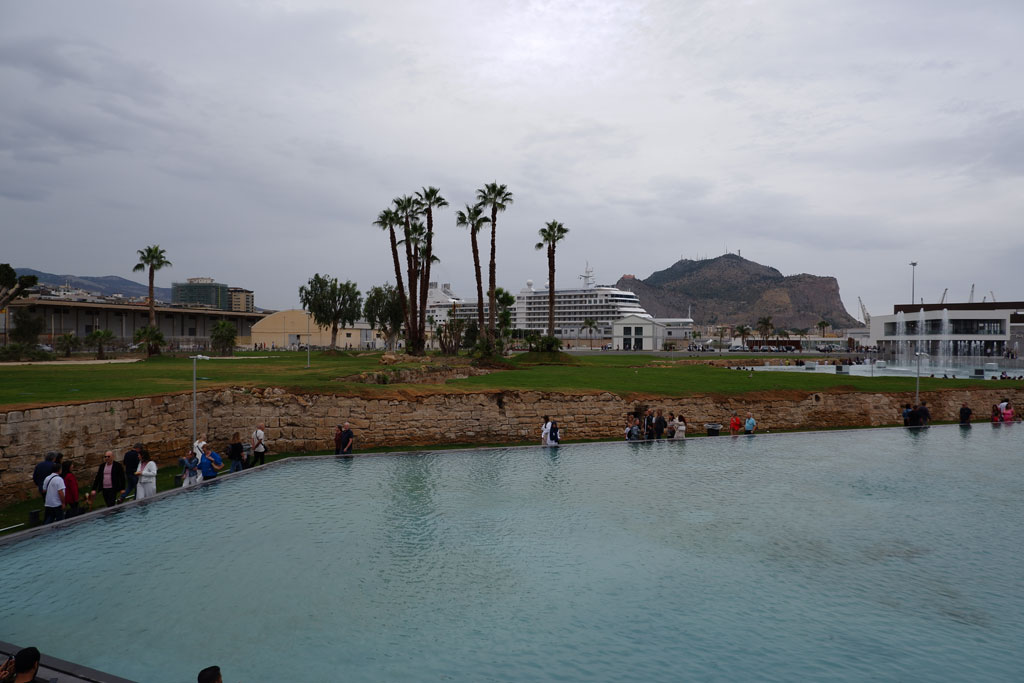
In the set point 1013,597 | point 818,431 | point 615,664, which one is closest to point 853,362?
point 818,431

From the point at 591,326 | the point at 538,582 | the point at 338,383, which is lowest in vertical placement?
the point at 538,582

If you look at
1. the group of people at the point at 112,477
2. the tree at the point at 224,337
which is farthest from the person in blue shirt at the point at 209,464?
the tree at the point at 224,337

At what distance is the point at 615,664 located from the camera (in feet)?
23.7

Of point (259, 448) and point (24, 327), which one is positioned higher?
point (24, 327)

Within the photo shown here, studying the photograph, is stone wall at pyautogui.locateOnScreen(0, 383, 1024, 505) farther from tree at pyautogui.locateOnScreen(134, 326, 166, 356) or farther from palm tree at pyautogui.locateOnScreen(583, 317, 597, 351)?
palm tree at pyautogui.locateOnScreen(583, 317, 597, 351)

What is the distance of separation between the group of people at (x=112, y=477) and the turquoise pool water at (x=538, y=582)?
0.60 m

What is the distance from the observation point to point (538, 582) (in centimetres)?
946

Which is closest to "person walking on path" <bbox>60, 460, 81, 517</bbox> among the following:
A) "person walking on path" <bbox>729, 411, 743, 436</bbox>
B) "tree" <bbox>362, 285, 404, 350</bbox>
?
"person walking on path" <bbox>729, 411, 743, 436</bbox>

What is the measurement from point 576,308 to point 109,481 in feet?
586

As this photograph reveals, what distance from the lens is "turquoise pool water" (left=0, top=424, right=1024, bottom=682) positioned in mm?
7266

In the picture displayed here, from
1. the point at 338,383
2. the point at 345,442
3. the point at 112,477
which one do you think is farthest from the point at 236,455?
the point at 338,383

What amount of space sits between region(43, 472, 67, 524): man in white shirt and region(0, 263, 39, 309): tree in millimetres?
42195

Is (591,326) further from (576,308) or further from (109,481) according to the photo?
(109,481)

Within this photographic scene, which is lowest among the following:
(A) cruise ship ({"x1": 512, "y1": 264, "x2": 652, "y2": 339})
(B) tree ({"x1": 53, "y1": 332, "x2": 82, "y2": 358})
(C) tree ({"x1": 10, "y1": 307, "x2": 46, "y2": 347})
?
(B) tree ({"x1": 53, "y1": 332, "x2": 82, "y2": 358})
